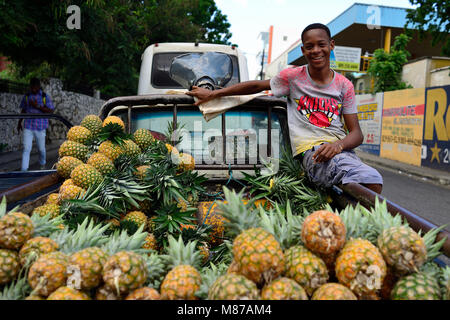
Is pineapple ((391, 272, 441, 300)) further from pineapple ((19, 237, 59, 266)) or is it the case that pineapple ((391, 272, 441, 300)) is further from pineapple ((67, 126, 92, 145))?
pineapple ((67, 126, 92, 145))

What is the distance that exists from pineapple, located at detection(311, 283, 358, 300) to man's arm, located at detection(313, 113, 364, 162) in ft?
5.22

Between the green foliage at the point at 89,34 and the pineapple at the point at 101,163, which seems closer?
the pineapple at the point at 101,163

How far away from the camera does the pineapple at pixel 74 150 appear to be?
9.41 ft

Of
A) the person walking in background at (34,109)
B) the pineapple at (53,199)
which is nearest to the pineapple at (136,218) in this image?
the pineapple at (53,199)

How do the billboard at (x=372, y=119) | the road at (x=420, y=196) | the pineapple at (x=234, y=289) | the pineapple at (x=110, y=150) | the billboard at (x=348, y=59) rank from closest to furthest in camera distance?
the pineapple at (x=234, y=289)
the pineapple at (x=110, y=150)
the road at (x=420, y=196)
the billboard at (x=372, y=119)
the billboard at (x=348, y=59)

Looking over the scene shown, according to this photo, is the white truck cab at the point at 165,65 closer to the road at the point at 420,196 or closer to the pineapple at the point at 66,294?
the road at the point at 420,196

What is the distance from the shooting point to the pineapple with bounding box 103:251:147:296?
4.65 ft

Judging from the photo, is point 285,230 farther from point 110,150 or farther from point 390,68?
point 390,68

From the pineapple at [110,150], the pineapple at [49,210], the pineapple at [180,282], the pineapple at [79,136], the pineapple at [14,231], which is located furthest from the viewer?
the pineapple at [79,136]

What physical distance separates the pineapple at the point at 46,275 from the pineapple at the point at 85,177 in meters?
1.06

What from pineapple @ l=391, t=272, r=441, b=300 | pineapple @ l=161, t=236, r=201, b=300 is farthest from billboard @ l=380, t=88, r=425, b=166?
pineapple @ l=161, t=236, r=201, b=300
